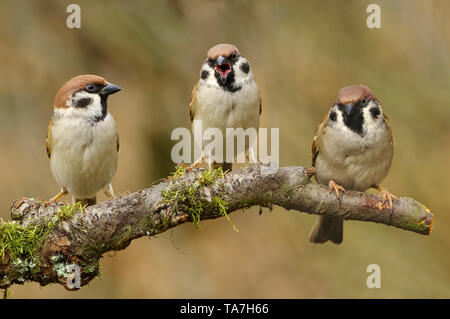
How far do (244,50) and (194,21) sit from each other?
59 centimetres

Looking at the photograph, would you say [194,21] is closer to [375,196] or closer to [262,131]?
[262,131]

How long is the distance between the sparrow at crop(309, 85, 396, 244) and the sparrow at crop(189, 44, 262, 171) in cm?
54

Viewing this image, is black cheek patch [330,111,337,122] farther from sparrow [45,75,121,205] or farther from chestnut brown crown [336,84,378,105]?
sparrow [45,75,121,205]

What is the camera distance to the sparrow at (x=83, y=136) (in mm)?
4215

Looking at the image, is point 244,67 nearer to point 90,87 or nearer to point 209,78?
point 209,78

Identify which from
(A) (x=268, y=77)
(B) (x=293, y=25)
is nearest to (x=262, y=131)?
(A) (x=268, y=77)

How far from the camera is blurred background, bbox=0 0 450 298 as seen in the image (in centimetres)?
632

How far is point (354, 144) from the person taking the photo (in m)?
4.27

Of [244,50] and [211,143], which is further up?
[244,50]

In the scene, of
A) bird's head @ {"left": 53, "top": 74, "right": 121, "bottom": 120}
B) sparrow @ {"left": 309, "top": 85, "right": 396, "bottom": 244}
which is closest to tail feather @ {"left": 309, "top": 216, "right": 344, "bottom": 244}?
sparrow @ {"left": 309, "top": 85, "right": 396, "bottom": 244}

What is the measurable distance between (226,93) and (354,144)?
0.95 m

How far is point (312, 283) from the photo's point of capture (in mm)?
7121

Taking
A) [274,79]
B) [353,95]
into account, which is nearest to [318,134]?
[353,95]

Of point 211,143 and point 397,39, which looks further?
point 397,39
